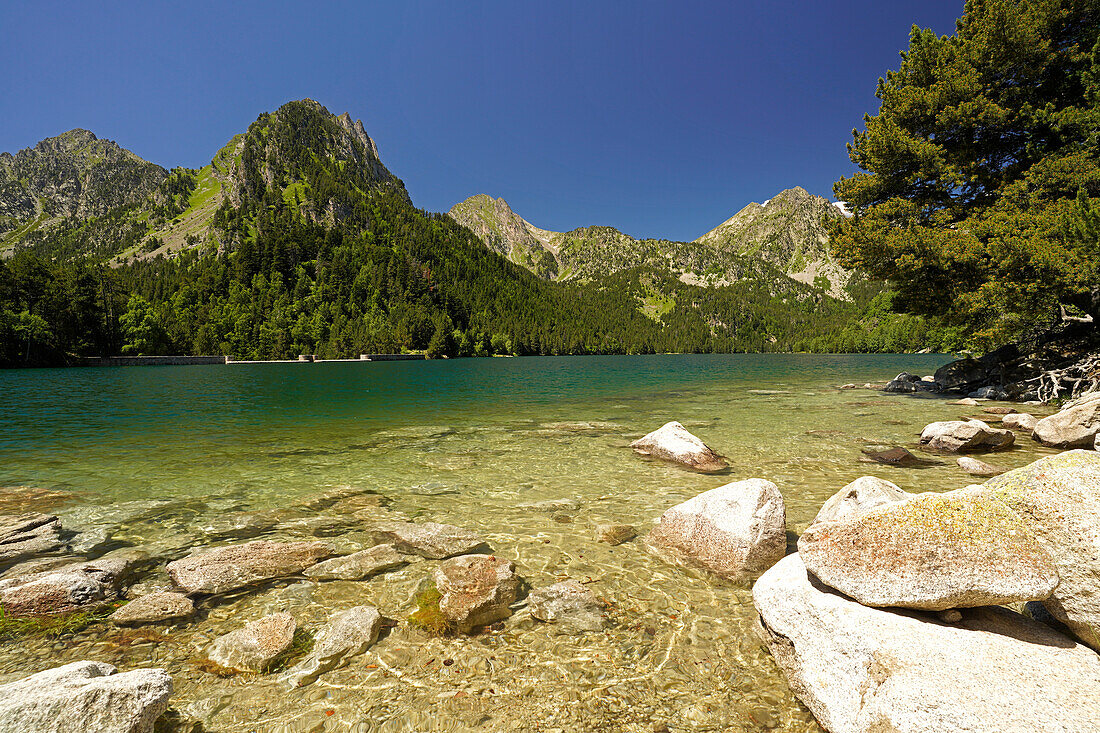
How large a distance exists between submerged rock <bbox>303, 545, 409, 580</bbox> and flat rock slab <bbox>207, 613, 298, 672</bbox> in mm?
1554

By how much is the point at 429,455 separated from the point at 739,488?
11.7 metres

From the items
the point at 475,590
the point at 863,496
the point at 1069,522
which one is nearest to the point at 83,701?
the point at 475,590

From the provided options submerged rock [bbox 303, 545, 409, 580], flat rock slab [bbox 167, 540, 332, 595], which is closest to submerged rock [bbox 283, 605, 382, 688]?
submerged rock [bbox 303, 545, 409, 580]

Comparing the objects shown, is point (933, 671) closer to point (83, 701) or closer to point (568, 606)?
A: point (568, 606)

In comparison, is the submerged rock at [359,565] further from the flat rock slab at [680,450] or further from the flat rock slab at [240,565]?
the flat rock slab at [680,450]

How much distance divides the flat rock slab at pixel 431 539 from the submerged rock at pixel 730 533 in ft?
11.2

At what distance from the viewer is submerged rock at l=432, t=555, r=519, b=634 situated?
578cm

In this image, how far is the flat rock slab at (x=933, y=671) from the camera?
3.24m

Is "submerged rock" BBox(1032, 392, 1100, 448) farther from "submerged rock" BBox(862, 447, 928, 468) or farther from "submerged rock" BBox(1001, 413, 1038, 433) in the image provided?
"submerged rock" BBox(862, 447, 928, 468)

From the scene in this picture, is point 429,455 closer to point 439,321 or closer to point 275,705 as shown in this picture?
point 275,705

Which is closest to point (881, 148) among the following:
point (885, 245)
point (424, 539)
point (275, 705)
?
point (885, 245)

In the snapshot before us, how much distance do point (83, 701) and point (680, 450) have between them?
13.3 m

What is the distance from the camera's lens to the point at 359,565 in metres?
7.39

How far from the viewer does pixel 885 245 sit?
86.4ft
